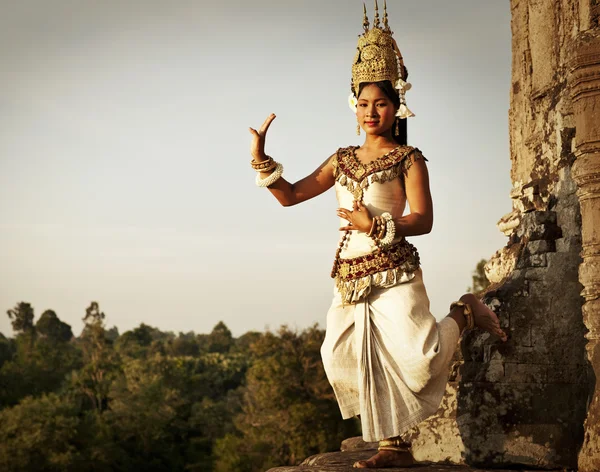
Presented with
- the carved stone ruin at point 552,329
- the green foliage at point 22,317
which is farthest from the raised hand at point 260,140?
the green foliage at point 22,317

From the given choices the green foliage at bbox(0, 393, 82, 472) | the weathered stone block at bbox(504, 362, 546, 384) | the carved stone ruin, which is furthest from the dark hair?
the green foliage at bbox(0, 393, 82, 472)

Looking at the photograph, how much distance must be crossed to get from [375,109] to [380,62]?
23 centimetres

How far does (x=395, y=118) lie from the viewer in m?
4.27

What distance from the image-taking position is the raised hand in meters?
4.11

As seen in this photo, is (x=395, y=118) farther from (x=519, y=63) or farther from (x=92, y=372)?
(x=92, y=372)

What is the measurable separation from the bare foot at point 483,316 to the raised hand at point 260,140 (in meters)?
1.20

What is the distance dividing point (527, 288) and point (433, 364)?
2.71 ft

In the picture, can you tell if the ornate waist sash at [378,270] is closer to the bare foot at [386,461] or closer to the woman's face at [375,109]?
the woman's face at [375,109]

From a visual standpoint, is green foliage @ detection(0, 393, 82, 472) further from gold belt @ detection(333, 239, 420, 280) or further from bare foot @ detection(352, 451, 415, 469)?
gold belt @ detection(333, 239, 420, 280)

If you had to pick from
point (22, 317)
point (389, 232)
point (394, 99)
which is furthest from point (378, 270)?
point (22, 317)


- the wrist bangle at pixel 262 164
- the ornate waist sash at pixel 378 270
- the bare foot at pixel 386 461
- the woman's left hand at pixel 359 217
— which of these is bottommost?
the bare foot at pixel 386 461

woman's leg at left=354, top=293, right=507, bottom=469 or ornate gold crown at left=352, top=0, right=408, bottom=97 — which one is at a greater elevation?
ornate gold crown at left=352, top=0, right=408, bottom=97

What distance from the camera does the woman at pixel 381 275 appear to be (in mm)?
3896

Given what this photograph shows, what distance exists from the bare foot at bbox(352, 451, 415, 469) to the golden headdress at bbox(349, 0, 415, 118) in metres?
1.60
